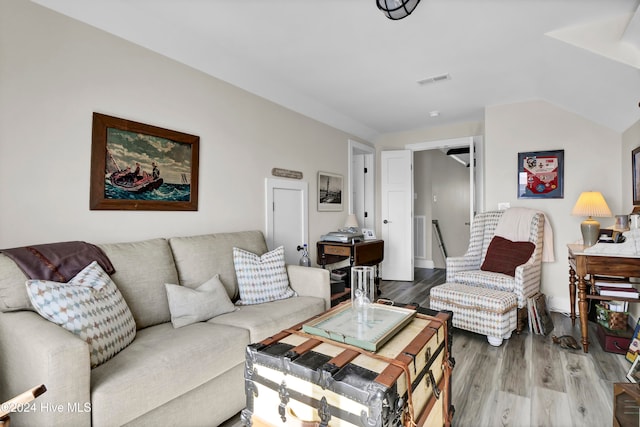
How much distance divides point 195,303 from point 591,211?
357cm

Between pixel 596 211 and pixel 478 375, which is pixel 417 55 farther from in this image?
pixel 478 375

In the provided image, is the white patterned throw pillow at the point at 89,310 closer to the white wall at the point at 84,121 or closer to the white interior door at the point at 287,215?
the white wall at the point at 84,121

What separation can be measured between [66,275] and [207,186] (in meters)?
1.24

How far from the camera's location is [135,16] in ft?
6.94

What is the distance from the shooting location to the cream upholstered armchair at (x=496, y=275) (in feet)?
8.72

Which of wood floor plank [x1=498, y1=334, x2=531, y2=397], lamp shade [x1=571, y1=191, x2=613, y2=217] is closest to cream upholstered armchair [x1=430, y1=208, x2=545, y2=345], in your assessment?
wood floor plank [x1=498, y1=334, x2=531, y2=397]

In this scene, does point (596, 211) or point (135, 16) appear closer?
point (135, 16)

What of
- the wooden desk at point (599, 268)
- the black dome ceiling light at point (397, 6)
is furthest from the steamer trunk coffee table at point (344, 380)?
the wooden desk at point (599, 268)

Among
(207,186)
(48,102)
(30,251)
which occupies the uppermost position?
(48,102)

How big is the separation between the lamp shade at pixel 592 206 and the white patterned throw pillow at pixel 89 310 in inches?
152

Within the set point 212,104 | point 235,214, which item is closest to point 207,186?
point 235,214

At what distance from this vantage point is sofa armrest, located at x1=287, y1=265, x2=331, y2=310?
254cm

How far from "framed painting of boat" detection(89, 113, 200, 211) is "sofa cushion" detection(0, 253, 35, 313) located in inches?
22.6

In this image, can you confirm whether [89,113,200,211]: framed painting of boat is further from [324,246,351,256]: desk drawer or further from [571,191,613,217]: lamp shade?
[571,191,613,217]: lamp shade
